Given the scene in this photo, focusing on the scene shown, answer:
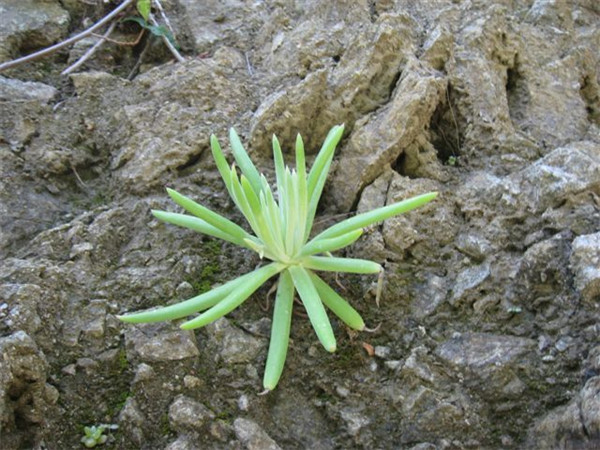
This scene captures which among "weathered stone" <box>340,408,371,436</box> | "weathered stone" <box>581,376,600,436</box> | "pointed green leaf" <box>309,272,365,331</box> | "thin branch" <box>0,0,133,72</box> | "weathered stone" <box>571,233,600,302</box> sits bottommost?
"weathered stone" <box>340,408,371,436</box>

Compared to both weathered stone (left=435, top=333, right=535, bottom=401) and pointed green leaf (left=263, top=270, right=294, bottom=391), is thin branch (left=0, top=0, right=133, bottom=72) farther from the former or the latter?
weathered stone (left=435, top=333, right=535, bottom=401)

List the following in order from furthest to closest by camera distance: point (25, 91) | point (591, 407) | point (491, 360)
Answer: point (25, 91) < point (491, 360) < point (591, 407)

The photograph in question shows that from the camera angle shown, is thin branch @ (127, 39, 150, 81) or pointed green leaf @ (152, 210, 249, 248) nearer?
pointed green leaf @ (152, 210, 249, 248)

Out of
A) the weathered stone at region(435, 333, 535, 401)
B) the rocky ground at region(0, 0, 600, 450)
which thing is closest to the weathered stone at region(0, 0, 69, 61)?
the rocky ground at region(0, 0, 600, 450)

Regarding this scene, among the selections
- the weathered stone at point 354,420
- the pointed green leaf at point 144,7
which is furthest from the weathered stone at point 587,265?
the pointed green leaf at point 144,7

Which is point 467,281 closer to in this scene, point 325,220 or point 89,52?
point 325,220

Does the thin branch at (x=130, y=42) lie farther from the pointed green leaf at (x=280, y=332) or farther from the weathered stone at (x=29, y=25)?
the pointed green leaf at (x=280, y=332)

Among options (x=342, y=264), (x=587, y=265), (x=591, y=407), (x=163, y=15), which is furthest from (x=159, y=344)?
(x=163, y=15)

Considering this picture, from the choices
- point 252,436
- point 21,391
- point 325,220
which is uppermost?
point 21,391
